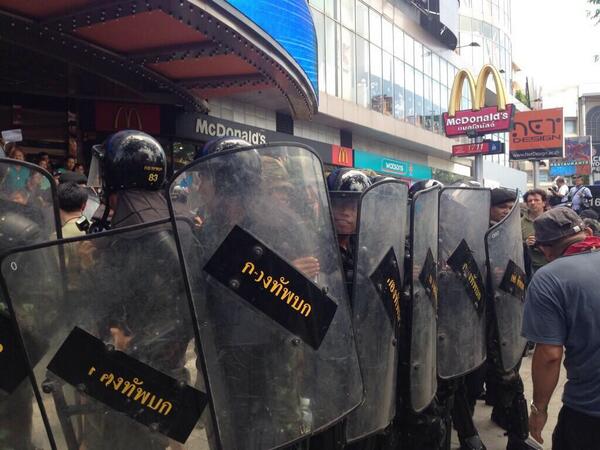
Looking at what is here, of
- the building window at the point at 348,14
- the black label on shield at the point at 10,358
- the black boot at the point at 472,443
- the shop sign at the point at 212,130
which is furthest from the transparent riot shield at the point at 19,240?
the building window at the point at 348,14

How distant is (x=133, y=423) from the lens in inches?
58.4

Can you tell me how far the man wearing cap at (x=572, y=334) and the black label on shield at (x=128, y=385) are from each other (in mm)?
1572

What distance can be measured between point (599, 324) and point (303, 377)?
1371 millimetres

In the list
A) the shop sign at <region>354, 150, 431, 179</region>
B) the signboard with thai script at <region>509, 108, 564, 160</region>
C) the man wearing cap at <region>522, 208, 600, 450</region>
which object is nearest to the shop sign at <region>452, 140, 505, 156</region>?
the shop sign at <region>354, 150, 431, 179</region>

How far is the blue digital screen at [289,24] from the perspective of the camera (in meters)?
7.85

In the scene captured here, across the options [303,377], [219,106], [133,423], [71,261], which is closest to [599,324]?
[303,377]

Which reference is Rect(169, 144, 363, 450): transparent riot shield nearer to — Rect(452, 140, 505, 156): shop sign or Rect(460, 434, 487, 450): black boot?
Rect(460, 434, 487, 450): black boot

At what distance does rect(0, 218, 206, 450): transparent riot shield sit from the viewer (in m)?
1.41

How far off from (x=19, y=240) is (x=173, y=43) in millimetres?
7390

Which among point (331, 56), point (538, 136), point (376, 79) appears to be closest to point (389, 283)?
point (331, 56)

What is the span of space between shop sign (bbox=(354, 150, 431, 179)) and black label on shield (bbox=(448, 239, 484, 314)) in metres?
14.9

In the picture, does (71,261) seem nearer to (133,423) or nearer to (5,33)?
(133,423)

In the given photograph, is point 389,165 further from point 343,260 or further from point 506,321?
point 343,260

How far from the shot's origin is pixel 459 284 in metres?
2.90
